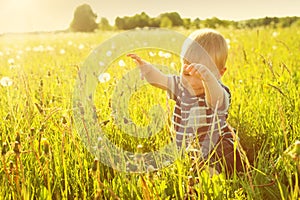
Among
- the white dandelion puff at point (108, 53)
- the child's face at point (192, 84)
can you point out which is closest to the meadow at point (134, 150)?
the child's face at point (192, 84)

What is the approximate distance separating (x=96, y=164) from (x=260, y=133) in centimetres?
116

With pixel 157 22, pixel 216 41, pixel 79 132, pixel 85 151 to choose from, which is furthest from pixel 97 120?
pixel 157 22

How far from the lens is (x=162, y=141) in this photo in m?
1.86

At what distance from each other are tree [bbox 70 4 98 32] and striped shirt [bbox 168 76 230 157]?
143 feet

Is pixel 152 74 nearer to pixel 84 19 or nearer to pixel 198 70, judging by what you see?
pixel 198 70

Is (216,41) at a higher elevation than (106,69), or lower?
higher

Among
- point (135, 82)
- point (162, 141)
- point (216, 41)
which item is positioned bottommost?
point (162, 141)

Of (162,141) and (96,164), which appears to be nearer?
(96,164)

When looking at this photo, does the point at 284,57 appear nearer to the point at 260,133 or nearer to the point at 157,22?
the point at 260,133

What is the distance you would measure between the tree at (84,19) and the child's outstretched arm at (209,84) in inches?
1730

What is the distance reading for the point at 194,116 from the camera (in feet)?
6.13

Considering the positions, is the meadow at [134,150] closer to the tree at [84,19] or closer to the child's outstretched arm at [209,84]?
the child's outstretched arm at [209,84]

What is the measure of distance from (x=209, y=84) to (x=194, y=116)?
23 cm

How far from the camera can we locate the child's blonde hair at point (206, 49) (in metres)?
1.91
